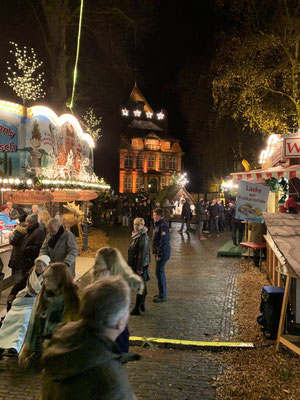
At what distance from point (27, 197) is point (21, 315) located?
397cm

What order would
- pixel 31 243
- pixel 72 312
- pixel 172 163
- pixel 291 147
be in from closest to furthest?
pixel 72 312 < pixel 31 243 < pixel 291 147 < pixel 172 163

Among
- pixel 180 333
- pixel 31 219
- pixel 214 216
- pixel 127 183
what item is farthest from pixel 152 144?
pixel 180 333

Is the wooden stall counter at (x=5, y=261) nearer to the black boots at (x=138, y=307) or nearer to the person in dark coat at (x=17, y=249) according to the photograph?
the person in dark coat at (x=17, y=249)

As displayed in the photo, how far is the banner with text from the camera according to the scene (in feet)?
26.9

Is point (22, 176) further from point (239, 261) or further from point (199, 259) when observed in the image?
point (239, 261)

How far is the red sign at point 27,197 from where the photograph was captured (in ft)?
26.9

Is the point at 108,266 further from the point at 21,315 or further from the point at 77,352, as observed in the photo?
the point at 77,352

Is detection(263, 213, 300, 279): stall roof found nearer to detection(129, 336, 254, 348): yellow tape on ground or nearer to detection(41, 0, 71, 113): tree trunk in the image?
detection(129, 336, 254, 348): yellow tape on ground

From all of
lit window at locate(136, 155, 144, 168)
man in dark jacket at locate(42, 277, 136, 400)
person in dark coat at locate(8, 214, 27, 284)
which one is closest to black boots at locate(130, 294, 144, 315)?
person in dark coat at locate(8, 214, 27, 284)

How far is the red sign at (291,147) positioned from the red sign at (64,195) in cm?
613

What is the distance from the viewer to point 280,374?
432 centimetres

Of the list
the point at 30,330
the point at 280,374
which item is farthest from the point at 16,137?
the point at 280,374

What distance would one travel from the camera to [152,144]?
53938 mm

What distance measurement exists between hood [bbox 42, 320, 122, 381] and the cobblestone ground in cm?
255
